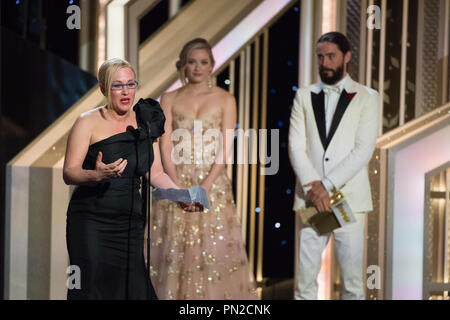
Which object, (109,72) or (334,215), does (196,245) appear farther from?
(109,72)

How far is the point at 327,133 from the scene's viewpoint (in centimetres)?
357

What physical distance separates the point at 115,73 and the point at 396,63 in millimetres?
2059

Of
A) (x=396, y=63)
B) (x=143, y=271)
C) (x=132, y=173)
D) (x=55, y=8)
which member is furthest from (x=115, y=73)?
(x=396, y=63)

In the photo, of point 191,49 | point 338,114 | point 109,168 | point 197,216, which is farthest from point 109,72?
point 338,114

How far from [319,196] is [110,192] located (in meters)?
1.26

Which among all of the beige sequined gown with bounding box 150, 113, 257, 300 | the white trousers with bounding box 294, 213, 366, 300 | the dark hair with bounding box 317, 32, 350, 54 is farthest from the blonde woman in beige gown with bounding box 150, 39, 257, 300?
the dark hair with bounding box 317, 32, 350, 54

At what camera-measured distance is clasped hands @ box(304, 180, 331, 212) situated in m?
3.53

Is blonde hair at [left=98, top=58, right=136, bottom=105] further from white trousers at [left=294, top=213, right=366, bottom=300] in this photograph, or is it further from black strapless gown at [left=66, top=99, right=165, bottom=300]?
white trousers at [left=294, top=213, right=366, bottom=300]

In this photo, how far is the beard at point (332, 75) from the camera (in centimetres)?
360

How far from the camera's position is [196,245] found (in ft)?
12.1

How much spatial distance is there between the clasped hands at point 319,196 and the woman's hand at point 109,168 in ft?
4.30

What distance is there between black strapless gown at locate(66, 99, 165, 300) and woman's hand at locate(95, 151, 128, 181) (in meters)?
0.11

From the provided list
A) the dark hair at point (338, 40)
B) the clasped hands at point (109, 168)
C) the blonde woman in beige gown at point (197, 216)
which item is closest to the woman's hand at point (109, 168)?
the clasped hands at point (109, 168)

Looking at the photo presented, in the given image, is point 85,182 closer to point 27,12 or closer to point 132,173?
point 132,173
